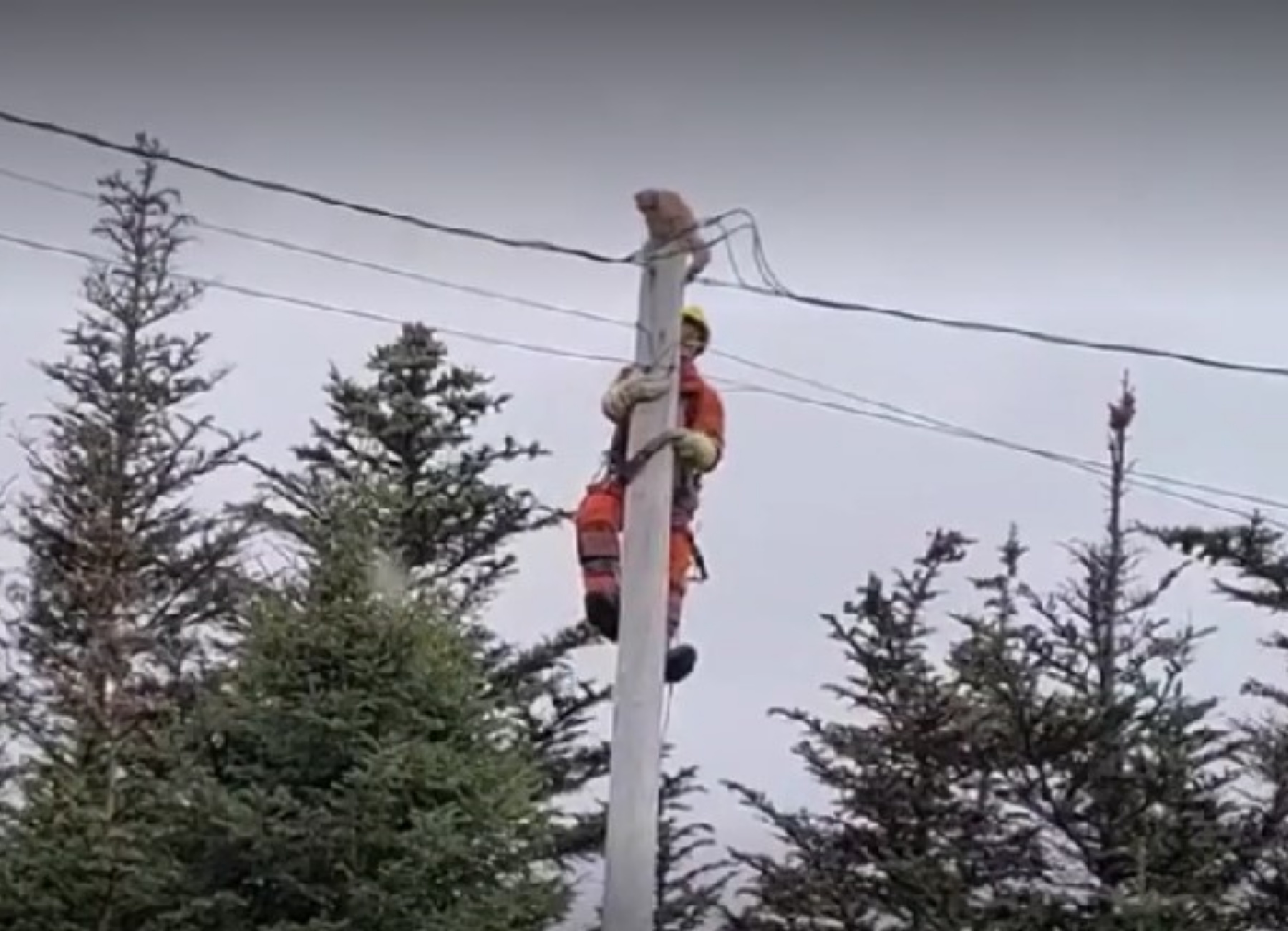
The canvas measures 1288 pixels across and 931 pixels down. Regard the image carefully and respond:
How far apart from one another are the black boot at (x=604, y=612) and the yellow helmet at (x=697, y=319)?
525 mm

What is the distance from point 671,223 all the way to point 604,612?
0.71 meters

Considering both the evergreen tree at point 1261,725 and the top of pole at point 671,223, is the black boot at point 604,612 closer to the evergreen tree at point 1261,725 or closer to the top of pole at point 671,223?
the top of pole at point 671,223

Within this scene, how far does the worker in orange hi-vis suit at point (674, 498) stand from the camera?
340 cm

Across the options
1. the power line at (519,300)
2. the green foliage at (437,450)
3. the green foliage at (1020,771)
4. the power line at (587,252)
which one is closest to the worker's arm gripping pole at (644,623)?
the power line at (587,252)

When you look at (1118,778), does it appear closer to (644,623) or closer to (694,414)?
(694,414)

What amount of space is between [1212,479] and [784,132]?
23.1ft

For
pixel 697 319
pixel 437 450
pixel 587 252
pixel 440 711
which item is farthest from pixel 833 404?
pixel 437 450

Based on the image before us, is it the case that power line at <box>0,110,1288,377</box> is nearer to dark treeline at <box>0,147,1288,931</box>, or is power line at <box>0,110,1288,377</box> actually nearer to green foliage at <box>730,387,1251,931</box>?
dark treeline at <box>0,147,1288,931</box>

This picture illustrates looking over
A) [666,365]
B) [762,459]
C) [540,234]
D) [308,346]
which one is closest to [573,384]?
[762,459]

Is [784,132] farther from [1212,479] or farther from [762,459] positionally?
[762,459]

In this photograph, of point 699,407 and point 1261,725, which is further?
point 1261,725

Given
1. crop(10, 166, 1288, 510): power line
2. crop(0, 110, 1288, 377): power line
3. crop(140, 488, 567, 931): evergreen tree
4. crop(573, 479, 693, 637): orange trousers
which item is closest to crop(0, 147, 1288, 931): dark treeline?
crop(140, 488, 567, 931): evergreen tree

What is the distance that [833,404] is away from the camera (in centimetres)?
746

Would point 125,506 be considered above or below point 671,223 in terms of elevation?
above
